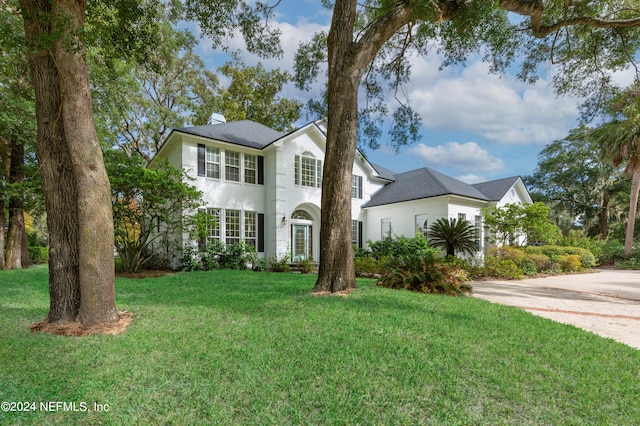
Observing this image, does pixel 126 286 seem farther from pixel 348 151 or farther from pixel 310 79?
pixel 310 79

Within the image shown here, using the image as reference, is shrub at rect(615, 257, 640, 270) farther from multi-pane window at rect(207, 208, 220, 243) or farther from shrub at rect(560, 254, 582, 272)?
multi-pane window at rect(207, 208, 220, 243)

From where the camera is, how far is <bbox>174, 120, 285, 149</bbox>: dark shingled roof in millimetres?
13458

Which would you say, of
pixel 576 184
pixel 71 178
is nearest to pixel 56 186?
pixel 71 178

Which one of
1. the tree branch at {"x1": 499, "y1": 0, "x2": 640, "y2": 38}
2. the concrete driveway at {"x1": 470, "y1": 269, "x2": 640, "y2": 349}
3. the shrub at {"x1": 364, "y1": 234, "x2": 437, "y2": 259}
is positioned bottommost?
the concrete driveway at {"x1": 470, "y1": 269, "x2": 640, "y2": 349}

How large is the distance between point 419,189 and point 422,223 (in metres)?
1.86

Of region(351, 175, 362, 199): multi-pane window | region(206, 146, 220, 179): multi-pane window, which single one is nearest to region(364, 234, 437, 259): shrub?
region(351, 175, 362, 199): multi-pane window

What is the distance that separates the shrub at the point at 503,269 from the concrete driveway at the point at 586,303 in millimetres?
1377

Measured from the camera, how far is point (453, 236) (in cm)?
1321

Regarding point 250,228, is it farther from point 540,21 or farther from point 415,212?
point 540,21

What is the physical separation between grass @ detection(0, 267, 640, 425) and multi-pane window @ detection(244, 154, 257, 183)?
10.7 meters

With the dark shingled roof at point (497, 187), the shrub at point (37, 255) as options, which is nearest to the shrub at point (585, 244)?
the dark shingled roof at point (497, 187)

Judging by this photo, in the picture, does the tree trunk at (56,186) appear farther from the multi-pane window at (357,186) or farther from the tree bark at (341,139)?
the multi-pane window at (357,186)

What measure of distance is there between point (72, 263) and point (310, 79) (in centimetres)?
824

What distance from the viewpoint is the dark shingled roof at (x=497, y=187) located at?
16672 mm
